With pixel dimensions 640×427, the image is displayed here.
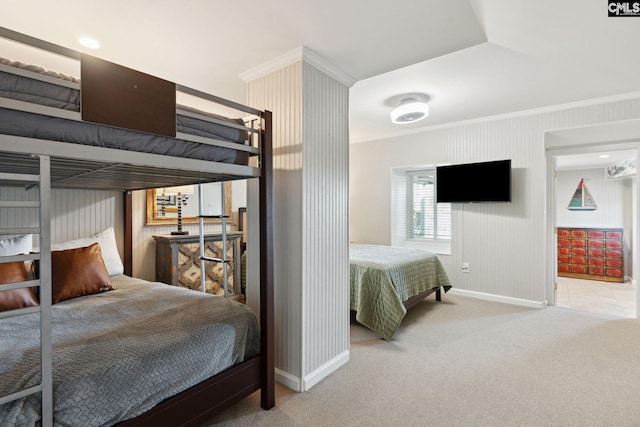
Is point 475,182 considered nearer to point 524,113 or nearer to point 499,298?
point 524,113

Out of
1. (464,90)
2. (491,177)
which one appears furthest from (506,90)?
(491,177)

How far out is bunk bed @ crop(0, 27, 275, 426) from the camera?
3.81ft

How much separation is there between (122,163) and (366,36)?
1.69 m

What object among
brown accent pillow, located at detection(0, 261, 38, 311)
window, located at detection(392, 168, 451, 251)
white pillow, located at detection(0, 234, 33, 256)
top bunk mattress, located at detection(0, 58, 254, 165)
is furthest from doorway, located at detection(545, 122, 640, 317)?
white pillow, located at detection(0, 234, 33, 256)

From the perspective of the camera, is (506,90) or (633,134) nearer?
(506,90)

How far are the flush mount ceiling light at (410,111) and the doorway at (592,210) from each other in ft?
6.26

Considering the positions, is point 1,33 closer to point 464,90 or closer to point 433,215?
point 464,90

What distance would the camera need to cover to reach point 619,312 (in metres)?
4.13

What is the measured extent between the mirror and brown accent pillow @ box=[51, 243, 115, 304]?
1.28 m

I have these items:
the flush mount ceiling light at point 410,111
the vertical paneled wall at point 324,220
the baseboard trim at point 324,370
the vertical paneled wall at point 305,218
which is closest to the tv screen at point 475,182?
the flush mount ceiling light at point 410,111

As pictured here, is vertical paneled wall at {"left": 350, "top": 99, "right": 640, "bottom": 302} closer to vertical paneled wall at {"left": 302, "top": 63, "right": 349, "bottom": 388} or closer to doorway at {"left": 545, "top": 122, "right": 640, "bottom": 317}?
doorway at {"left": 545, "top": 122, "right": 640, "bottom": 317}

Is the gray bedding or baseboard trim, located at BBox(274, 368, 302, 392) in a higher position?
the gray bedding

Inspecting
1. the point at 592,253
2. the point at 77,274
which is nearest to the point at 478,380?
the point at 77,274

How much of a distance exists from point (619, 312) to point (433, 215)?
8.70 ft
